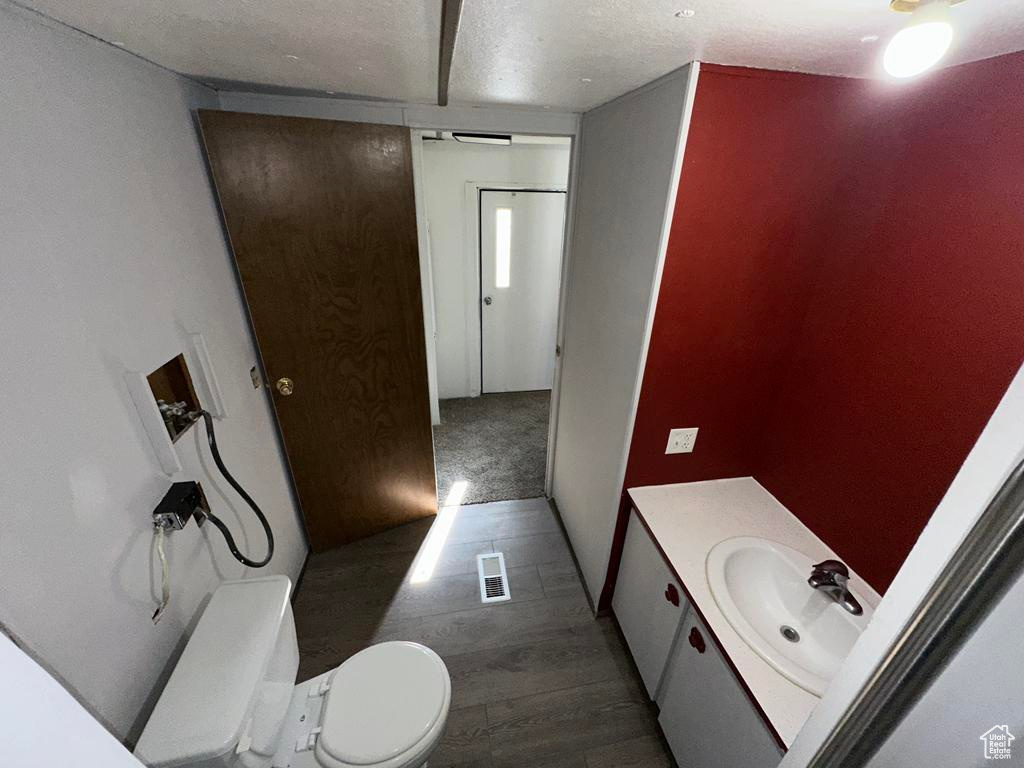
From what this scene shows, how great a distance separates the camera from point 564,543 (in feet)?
7.30

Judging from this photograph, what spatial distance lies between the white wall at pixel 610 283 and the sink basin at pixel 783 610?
0.45 metres

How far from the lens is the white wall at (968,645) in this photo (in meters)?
0.31

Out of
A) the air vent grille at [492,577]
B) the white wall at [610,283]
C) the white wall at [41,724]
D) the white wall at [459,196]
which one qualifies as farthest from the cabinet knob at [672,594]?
the white wall at [459,196]

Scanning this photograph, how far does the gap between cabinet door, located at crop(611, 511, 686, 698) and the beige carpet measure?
1.01 meters

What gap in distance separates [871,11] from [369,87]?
1.36 m

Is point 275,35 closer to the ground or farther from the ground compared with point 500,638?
farther from the ground

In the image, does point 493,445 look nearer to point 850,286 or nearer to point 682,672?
point 682,672

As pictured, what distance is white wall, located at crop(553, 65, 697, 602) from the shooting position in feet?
3.80

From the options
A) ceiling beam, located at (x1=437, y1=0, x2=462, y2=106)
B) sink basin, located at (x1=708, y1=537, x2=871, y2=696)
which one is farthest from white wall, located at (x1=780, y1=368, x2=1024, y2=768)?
ceiling beam, located at (x1=437, y1=0, x2=462, y2=106)

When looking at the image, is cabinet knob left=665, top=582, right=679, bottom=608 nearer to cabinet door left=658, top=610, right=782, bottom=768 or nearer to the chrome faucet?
cabinet door left=658, top=610, right=782, bottom=768

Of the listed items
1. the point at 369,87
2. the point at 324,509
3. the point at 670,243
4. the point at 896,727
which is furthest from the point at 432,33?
the point at 324,509

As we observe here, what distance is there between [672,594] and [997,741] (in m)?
1.04

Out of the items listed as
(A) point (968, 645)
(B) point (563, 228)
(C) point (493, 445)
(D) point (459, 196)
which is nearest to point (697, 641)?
(A) point (968, 645)

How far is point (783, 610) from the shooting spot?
1.24m
